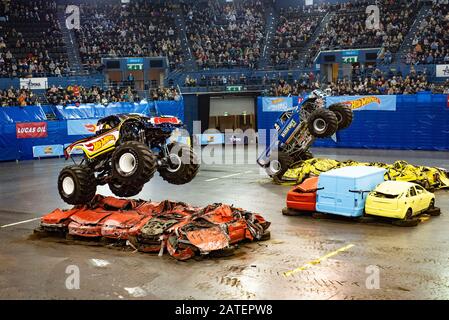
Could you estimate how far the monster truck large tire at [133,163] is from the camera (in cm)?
1213

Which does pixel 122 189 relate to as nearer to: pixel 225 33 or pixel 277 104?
pixel 277 104

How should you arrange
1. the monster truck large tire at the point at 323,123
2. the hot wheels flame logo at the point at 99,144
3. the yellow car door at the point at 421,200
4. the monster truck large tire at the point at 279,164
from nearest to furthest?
1. the hot wheels flame logo at the point at 99,144
2. the yellow car door at the point at 421,200
3. the monster truck large tire at the point at 323,123
4. the monster truck large tire at the point at 279,164

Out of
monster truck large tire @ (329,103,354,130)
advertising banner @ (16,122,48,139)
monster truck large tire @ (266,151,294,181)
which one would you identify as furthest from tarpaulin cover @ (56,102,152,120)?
monster truck large tire @ (329,103,354,130)

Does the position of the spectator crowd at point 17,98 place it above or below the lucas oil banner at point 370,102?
above

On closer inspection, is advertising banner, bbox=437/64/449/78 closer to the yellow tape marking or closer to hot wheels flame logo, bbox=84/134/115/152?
the yellow tape marking

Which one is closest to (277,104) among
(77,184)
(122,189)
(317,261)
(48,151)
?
(48,151)

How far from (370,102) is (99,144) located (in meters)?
23.9

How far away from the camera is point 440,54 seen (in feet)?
117

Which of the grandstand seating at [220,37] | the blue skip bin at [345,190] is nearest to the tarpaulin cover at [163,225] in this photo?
the blue skip bin at [345,190]

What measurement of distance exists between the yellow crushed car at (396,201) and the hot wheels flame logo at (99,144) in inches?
271

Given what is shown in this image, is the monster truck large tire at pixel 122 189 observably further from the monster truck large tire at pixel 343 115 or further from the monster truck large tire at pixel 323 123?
the monster truck large tire at pixel 343 115

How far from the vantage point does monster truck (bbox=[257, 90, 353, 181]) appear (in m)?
20.4

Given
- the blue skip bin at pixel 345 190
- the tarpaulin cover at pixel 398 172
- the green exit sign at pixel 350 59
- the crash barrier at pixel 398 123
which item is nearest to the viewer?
the blue skip bin at pixel 345 190
